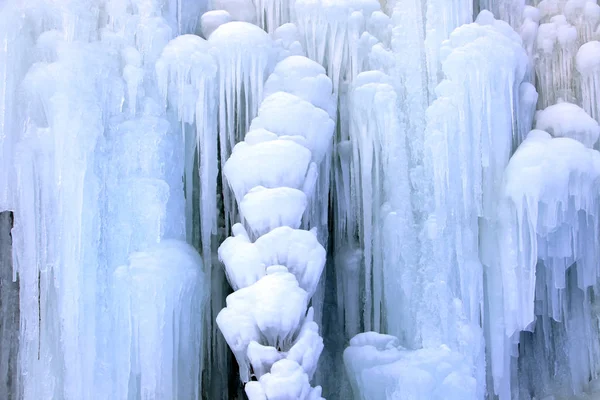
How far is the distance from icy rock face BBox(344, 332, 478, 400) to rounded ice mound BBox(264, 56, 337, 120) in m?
2.27

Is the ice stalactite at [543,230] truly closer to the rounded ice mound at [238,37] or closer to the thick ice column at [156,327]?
the rounded ice mound at [238,37]

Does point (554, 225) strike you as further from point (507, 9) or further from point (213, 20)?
point (213, 20)

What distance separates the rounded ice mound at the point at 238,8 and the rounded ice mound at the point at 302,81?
87 centimetres

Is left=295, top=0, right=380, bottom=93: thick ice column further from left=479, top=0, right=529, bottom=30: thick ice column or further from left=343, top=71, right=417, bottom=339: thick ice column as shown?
left=479, top=0, right=529, bottom=30: thick ice column

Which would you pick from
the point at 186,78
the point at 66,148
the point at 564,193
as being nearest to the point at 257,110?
the point at 186,78

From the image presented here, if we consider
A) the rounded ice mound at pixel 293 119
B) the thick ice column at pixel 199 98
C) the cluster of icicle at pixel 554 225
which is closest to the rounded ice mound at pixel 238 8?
the thick ice column at pixel 199 98

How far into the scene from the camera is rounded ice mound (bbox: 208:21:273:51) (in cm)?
675

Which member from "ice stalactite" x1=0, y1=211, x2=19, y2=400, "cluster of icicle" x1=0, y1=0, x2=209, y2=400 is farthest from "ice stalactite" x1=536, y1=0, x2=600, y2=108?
"ice stalactite" x1=0, y1=211, x2=19, y2=400

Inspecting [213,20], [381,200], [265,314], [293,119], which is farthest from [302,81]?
[265,314]

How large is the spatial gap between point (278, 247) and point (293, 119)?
1.23 meters

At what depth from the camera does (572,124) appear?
701cm

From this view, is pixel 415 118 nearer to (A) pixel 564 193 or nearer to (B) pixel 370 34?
(B) pixel 370 34

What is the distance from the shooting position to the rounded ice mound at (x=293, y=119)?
645cm

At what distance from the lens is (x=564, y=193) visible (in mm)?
6602
